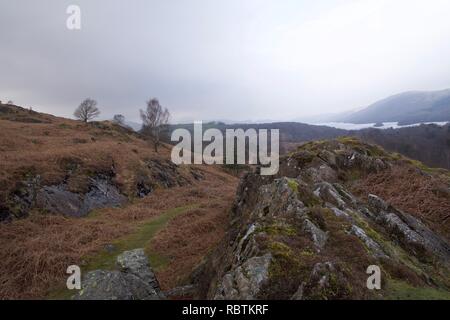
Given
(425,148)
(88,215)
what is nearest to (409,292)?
(88,215)

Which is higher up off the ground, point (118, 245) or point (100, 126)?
point (100, 126)

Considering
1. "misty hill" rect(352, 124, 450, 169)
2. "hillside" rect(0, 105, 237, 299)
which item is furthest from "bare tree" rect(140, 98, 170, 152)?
"misty hill" rect(352, 124, 450, 169)

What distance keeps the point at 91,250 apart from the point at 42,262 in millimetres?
2301

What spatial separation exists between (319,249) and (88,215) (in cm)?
1911

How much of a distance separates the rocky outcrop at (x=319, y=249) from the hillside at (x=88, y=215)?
511 cm

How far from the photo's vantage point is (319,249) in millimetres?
6867

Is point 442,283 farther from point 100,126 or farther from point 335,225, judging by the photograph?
point 100,126

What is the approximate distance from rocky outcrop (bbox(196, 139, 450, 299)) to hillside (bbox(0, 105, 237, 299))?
5.11 meters

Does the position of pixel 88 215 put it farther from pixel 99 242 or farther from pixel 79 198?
pixel 99 242

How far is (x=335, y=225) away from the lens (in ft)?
26.7

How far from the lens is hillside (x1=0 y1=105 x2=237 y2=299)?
13406 mm

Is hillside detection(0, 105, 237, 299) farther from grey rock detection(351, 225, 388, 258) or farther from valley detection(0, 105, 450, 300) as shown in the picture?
grey rock detection(351, 225, 388, 258)

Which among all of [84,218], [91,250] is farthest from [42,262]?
[84,218]

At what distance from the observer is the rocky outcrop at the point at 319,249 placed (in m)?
5.61
